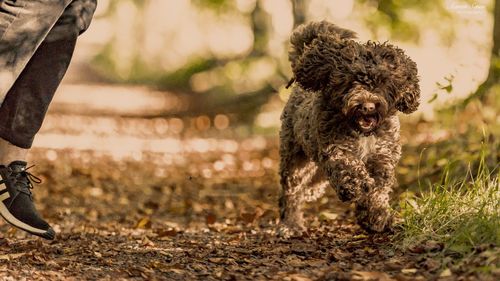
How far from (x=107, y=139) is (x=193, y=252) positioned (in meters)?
12.2

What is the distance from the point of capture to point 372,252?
5.25 metres

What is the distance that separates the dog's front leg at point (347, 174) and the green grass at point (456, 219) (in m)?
0.33

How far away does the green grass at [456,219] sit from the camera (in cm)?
473

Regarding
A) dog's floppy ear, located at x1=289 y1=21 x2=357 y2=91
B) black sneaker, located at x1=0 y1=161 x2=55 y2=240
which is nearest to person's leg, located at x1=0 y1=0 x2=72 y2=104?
black sneaker, located at x1=0 y1=161 x2=55 y2=240

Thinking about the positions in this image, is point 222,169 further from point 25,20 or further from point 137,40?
point 137,40

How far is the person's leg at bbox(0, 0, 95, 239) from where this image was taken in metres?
5.46

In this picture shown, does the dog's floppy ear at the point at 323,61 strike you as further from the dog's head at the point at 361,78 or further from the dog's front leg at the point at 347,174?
the dog's front leg at the point at 347,174

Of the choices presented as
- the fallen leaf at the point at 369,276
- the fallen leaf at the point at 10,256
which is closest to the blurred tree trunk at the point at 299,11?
the fallen leaf at the point at 10,256

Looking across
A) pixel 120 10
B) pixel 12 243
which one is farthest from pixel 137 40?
pixel 12 243

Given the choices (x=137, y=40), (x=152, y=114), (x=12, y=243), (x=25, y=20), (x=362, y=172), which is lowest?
(x=12, y=243)

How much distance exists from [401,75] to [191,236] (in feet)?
7.17

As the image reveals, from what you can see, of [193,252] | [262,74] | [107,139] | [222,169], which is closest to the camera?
[193,252]

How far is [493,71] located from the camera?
326 inches

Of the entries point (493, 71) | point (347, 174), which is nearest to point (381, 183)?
point (347, 174)
